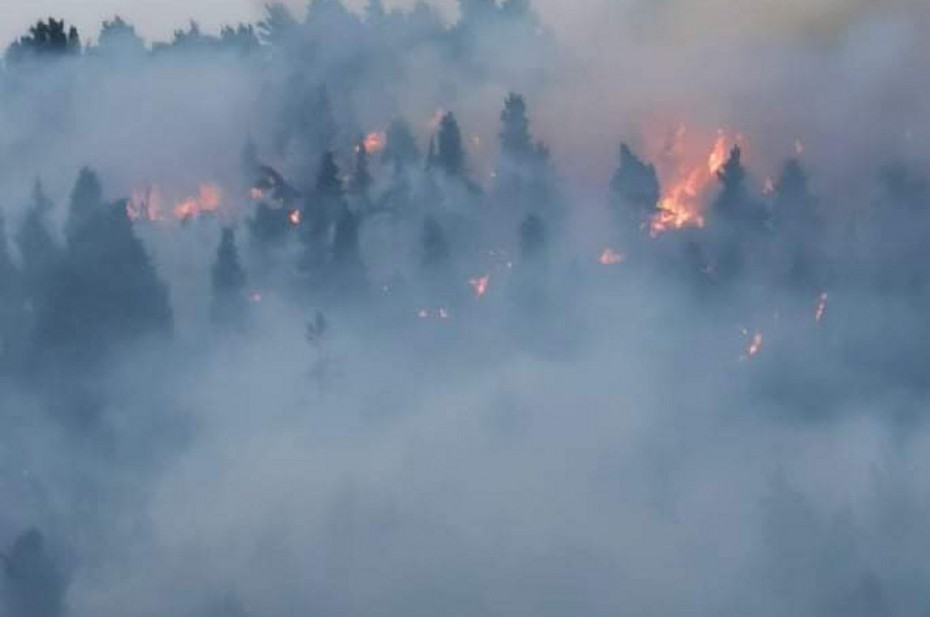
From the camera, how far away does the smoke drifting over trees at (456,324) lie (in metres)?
59.5

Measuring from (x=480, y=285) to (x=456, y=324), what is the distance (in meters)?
A: 2.26

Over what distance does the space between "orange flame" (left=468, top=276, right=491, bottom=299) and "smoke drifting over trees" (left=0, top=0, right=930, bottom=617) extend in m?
0.15

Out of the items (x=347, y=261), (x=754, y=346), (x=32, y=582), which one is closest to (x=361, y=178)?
(x=347, y=261)

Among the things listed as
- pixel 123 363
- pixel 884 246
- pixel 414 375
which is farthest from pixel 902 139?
pixel 123 363

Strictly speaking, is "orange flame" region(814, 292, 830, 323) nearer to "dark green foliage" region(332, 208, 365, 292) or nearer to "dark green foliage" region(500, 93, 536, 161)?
"dark green foliage" region(500, 93, 536, 161)

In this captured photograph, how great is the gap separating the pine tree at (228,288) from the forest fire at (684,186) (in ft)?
56.9

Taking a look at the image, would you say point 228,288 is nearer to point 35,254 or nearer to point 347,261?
point 347,261

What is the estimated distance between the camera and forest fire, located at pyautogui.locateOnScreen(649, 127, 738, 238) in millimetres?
76750

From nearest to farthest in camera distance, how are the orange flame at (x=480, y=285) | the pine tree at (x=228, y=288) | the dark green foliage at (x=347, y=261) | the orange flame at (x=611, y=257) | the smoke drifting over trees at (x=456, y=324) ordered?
1. the smoke drifting over trees at (x=456, y=324)
2. the pine tree at (x=228, y=288)
3. the dark green foliage at (x=347, y=261)
4. the orange flame at (x=480, y=285)
5. the orange flame at (x=611, y=257)

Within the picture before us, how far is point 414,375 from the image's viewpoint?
71000 millimetres

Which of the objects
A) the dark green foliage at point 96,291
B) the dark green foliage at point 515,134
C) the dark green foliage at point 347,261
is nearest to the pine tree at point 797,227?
the dark green foliage at point 515,134

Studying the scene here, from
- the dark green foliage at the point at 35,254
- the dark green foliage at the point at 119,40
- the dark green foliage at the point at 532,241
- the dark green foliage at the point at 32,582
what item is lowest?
the dark green foliage at the point at 32,582

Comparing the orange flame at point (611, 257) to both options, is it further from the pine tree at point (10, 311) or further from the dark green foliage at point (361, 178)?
the pine tree at point (10, 311)

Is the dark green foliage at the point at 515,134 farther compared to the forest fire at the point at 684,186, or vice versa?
the dark green foliage at the point at 515,134
